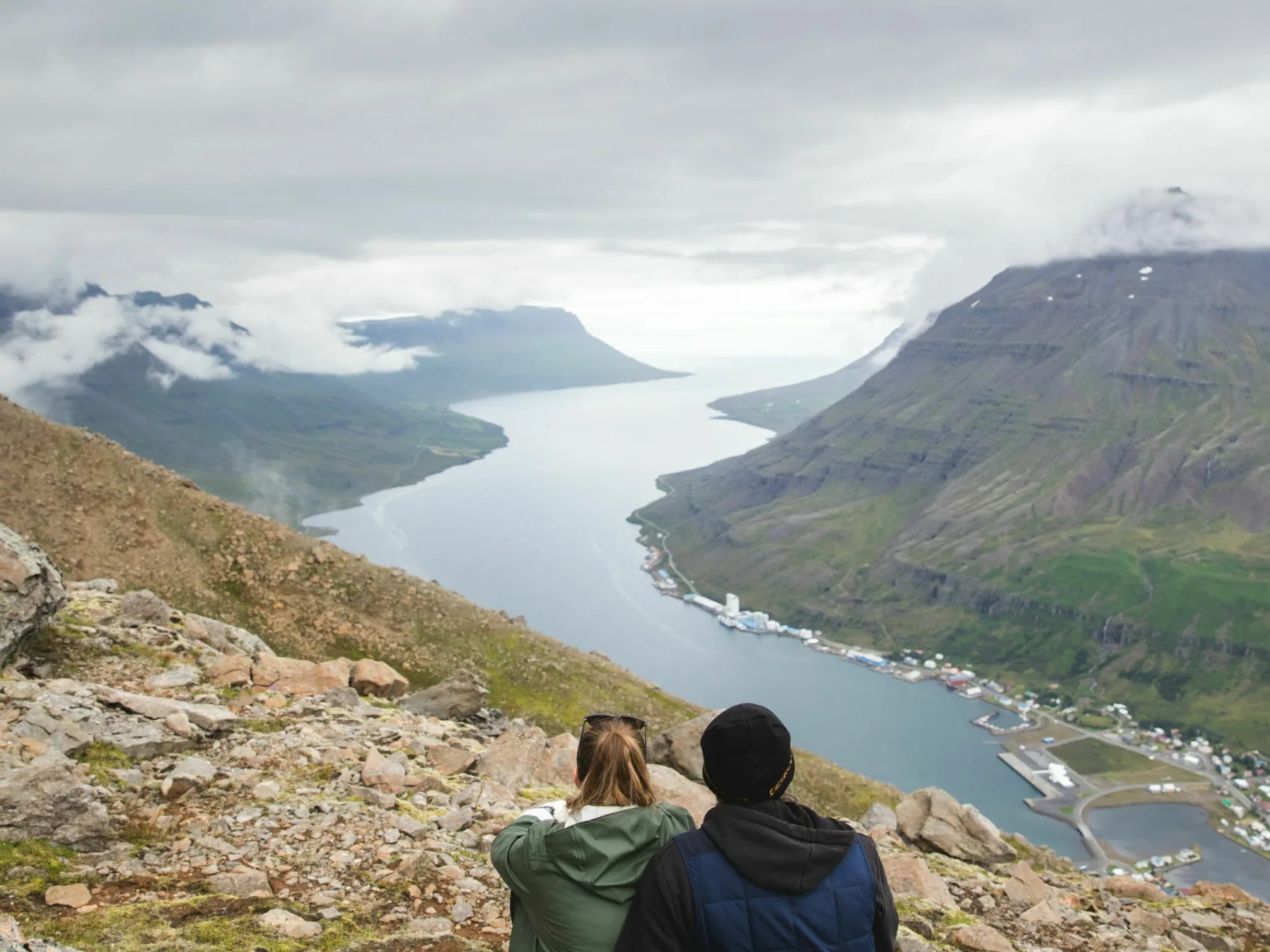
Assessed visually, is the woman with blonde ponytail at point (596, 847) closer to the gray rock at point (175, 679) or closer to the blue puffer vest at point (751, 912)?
the blue puffer vest at point (751, 912)

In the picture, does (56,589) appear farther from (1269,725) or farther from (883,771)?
(1269,725)

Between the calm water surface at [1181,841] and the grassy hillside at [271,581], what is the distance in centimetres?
11047

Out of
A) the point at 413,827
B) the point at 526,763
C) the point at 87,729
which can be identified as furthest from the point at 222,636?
the point at 413,827

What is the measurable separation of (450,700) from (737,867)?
A: 23549mm

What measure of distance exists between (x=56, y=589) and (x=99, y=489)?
22.5m

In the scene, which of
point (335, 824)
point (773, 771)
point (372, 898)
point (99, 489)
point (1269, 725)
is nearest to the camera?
point (773, 771)

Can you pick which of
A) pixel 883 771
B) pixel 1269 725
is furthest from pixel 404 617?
pixel 1269 725

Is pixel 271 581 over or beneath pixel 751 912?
beneath

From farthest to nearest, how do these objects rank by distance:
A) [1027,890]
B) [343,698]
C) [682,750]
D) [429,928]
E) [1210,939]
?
[682,750] < [343,698] < [1027,890] < [1210,939] < [429,928]

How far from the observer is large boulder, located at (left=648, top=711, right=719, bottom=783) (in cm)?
2400

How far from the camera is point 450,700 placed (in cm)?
2802

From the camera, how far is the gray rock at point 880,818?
75.3 ft

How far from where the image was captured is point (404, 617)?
41750 mm

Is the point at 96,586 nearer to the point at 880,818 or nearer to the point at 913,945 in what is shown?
the point at 880,818
